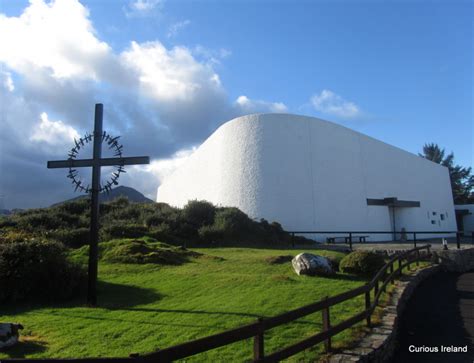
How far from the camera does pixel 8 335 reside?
598 centimetres

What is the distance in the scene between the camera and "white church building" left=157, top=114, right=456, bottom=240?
26.8m

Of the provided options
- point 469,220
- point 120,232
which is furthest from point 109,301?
point 469,220

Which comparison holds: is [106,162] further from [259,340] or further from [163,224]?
[163,224]

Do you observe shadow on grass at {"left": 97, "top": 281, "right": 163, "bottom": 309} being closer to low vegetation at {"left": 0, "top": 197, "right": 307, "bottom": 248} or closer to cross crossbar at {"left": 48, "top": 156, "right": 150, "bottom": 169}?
cross crossbar at {"left": 48, "top": 156, "right": 150, "bottom": 169}

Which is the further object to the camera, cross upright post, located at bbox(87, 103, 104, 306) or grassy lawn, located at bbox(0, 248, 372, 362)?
cross upright post, located at bbox(87, 103, 104, 306)

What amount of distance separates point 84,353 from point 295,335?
2913 millimetres

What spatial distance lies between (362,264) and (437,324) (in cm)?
363

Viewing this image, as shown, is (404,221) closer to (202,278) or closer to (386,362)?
(202,278)

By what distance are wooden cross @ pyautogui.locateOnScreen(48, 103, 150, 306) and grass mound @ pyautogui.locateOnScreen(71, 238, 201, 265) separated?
437 cm

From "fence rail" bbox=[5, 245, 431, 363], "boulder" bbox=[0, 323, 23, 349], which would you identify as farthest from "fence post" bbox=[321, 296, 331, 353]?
"boulder" bbox=[0, 323, 23, 349]

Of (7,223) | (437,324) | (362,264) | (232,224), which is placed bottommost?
(437,324)

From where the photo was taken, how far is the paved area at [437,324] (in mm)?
6430

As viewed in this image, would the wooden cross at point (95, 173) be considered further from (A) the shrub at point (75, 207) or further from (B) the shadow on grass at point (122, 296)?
(A) the shrub at point (75, 207)

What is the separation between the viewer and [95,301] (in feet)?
27.9
